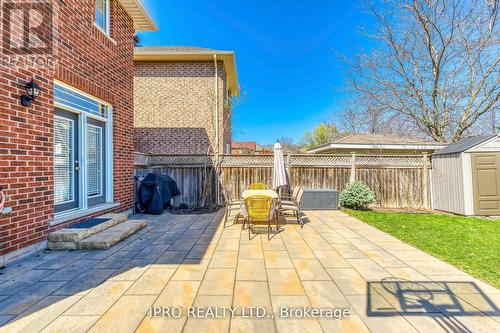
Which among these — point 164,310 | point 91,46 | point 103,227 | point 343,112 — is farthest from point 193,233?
point 343,112

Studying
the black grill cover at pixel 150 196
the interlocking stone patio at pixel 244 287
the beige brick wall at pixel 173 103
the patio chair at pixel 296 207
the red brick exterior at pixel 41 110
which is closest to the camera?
the interlocking stone patio at pixel 244 287

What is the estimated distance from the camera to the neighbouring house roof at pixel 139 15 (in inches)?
247

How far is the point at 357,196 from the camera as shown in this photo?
7.84 metres

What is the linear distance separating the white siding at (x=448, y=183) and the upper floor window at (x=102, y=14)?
10122 mm

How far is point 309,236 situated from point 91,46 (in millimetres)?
5831

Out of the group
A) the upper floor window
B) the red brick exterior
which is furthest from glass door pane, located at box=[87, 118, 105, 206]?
the upper floor window

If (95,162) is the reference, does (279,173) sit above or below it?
below

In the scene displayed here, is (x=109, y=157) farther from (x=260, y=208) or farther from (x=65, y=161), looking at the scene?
(x=260, y=208)

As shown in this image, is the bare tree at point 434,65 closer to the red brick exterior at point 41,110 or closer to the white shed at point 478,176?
the white shed at point 478,176

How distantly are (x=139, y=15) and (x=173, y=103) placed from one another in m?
3.90

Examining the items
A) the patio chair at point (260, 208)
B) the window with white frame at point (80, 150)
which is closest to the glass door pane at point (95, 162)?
the window with white frame at point (80, 150)

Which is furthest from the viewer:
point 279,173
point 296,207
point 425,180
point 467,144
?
point 425,180

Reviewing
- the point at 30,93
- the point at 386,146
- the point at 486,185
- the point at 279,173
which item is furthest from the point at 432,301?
the point at 386,146

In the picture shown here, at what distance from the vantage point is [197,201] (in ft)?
28.1
